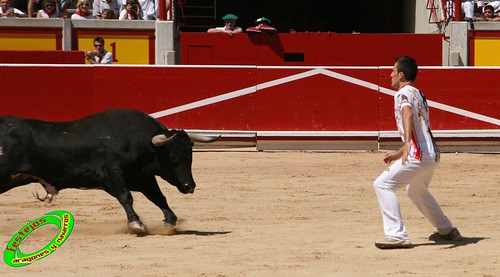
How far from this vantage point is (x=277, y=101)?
15.8 metres

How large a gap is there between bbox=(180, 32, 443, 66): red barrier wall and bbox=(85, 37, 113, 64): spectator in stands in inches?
91.3

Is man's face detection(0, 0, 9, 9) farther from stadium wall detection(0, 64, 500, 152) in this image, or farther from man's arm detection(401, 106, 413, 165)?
man's arm detection(401, 106, 413, 165)

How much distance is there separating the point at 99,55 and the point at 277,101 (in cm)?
310

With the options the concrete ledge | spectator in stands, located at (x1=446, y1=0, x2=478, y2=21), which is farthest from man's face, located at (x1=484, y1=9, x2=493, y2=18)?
the concrete ledge

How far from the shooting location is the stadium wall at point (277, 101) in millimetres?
15805

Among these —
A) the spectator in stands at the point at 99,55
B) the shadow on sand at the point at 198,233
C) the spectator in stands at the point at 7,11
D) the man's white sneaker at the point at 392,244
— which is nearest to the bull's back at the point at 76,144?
the shadow on sand at the point at 198,233

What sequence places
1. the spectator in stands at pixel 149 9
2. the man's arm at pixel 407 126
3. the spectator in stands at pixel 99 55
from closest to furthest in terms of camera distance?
the man's arm at pixel 407 126, the spectator in stands at pixel 99 55, the spectator in stands at pixel 149 9

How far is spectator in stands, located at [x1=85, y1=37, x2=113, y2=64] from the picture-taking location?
56.2ft

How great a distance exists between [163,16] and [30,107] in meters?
3.80

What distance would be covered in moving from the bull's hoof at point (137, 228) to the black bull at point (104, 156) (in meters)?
0.04

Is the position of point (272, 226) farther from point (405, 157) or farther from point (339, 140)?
point (339, 140)

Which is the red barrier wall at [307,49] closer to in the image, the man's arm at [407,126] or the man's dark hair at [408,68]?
the man's dark hair at [408,68]

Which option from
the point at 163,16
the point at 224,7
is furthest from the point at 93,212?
the point at 224,7

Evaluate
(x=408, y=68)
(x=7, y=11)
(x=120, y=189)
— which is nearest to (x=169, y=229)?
(x=120, y=189)
